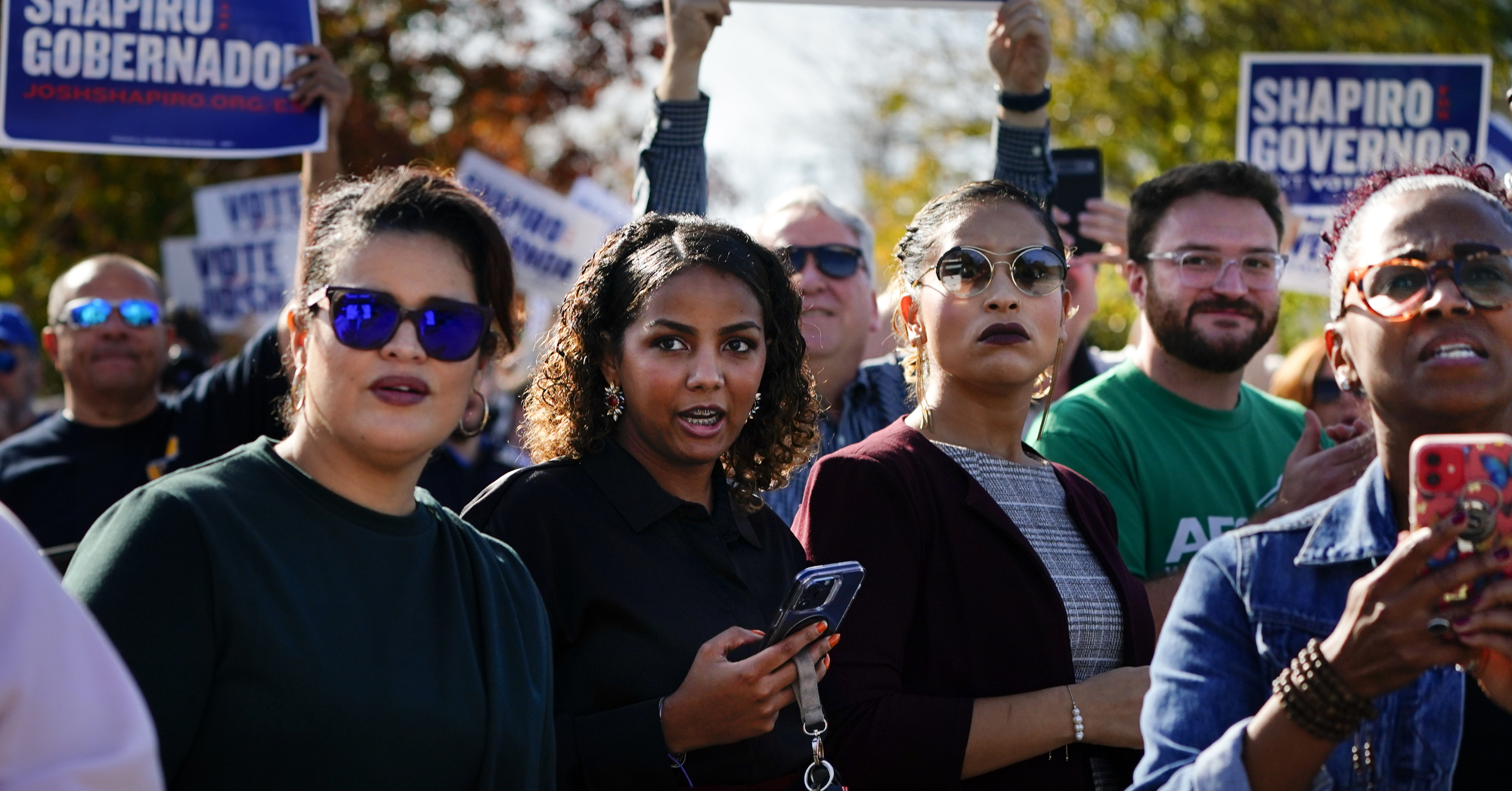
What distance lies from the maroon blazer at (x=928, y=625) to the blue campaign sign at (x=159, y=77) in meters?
2.69

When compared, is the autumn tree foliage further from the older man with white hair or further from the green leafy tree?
the older man with white hair

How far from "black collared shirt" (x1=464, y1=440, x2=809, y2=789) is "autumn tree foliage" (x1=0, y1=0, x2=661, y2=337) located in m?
9.86

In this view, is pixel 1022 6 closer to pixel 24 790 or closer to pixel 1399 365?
pixel 1399 365

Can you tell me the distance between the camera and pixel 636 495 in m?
2.99

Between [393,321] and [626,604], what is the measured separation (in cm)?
69

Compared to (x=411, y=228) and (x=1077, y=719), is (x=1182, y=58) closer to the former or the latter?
(x=1077, y=719)

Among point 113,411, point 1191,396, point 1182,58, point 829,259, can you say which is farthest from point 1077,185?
point 1182,58

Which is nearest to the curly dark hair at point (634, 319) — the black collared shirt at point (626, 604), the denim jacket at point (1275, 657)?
the black collared shirt at point (626, 604)

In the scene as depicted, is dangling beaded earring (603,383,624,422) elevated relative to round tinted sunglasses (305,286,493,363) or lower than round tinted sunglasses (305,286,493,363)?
lower

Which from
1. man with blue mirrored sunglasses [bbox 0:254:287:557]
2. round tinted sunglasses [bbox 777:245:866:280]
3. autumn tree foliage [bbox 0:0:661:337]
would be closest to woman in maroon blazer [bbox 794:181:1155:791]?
round tinted sunglasses [bbox 777:245:866:280]

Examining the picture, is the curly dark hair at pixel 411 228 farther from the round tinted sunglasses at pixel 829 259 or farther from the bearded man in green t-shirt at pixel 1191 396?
the round tinted sunglasses at pixel 829 259

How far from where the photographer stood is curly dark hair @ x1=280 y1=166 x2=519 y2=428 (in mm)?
2621

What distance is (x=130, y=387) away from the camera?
17.6 feet

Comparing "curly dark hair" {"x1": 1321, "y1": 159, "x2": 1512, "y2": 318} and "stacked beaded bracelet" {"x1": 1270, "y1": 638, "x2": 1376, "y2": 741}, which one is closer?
"stacked beaded bracelet" {"x1": 1270, "y1": 638, "x2": 1376, "y2": 741}
